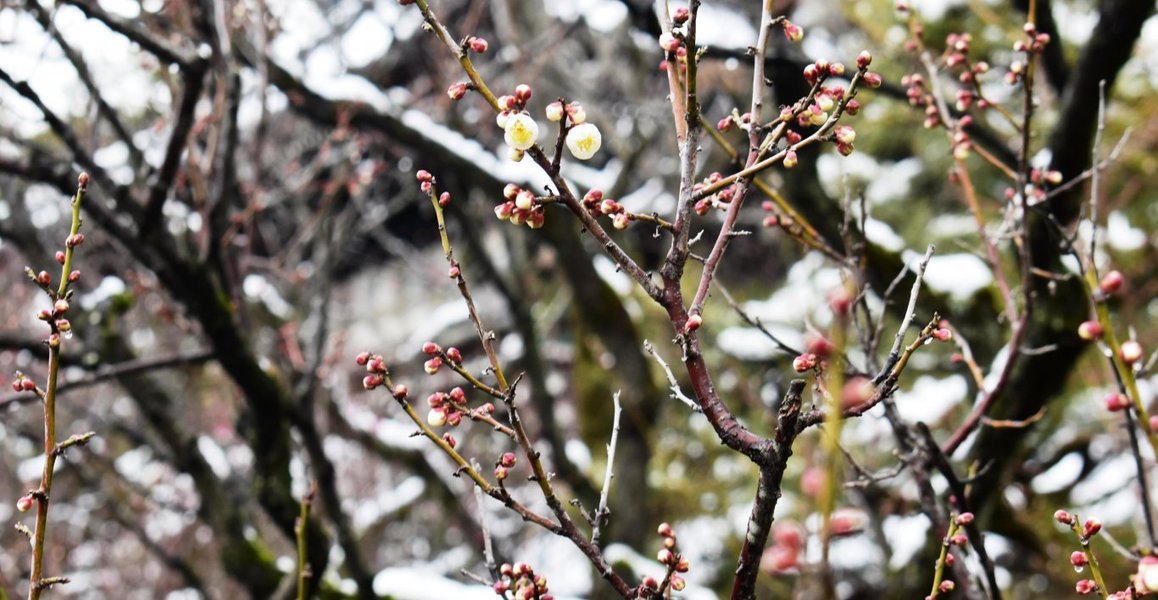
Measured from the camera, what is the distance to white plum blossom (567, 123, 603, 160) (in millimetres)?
1120

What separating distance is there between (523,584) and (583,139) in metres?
0.62

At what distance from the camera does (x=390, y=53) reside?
7176 millimetres

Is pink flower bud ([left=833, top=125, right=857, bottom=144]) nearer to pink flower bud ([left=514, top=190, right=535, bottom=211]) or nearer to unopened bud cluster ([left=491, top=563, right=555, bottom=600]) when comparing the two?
pink flower bud ([left=514, top=190, right=535, bottom=211])

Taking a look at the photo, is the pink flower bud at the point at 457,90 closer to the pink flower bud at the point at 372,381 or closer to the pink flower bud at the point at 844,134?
the pink flower bud at the point at 372,381

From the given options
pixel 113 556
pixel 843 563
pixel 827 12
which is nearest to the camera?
pixel 843 563

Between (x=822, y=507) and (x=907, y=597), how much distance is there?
2632 mm

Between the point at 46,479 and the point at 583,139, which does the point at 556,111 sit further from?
the point at 46,479

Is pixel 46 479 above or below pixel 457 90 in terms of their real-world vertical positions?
below

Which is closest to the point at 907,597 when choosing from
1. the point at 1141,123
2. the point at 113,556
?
the point at 1141,123

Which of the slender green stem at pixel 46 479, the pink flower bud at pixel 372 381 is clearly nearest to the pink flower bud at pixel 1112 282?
the pink flower bud at pixel 372 381

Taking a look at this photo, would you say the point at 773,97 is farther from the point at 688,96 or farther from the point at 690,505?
the point at 690,505

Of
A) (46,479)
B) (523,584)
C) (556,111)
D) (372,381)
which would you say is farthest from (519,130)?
(46,479)

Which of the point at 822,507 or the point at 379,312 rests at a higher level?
the point at 379,312

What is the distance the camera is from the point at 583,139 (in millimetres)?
1122
